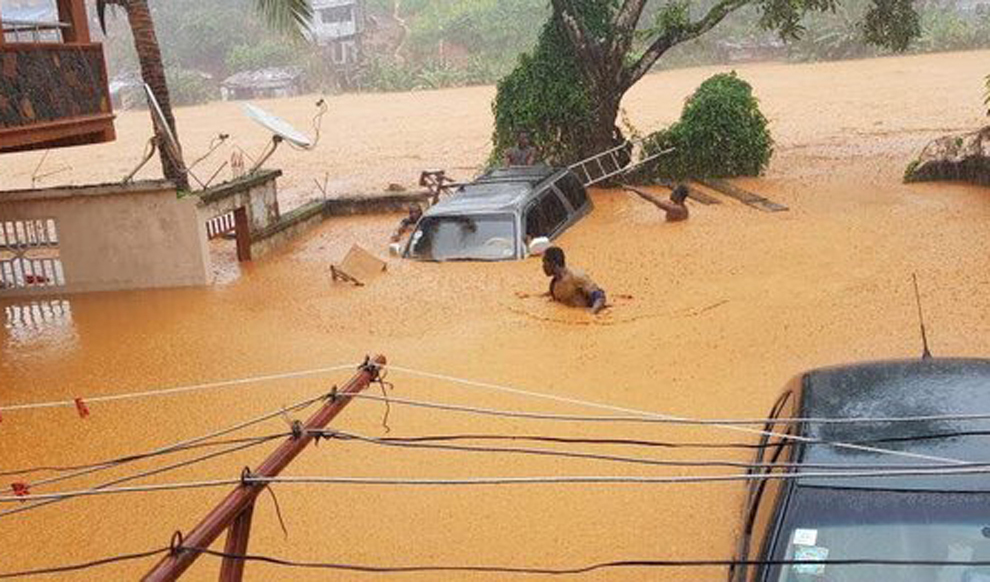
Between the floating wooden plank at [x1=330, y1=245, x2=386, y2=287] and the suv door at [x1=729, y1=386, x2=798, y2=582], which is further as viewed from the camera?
the floating wooden plank at [x1=330, y1=245, x2=386, y2=287]

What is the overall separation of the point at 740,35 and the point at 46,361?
162ft

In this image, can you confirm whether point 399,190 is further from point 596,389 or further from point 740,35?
point 740,35

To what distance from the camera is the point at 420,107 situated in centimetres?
4362

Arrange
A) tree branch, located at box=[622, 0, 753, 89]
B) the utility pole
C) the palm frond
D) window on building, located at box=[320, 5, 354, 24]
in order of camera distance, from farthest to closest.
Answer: window on building, located at box=[320, 5, 354, 24]
tree branch, located at box=[622, 0, 753, 89]
the palm frond
the utility pole

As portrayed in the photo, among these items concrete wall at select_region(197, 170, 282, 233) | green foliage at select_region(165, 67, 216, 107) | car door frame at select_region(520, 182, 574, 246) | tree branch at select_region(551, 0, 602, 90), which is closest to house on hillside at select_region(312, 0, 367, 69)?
green foliage at select_region(165, 67, 216, 107)

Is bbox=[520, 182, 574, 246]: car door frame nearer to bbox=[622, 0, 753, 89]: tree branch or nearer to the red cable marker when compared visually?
bbox=[622, 0, 753, 89]: tree branch

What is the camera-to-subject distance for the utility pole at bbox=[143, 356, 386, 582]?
2.47 metres

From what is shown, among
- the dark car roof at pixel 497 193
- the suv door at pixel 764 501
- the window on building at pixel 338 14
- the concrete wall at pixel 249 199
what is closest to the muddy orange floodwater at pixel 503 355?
the concrete wall at pixel 249 199

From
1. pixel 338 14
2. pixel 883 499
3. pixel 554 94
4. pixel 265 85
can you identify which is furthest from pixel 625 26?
pixel 338 14

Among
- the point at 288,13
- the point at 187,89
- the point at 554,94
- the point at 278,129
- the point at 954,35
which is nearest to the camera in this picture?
the point at 278,129

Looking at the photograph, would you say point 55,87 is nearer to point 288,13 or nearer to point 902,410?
point 288,13

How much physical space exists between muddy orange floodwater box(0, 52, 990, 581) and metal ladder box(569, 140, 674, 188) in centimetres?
147

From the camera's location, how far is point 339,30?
203ft

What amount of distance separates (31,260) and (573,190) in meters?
8.24
